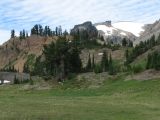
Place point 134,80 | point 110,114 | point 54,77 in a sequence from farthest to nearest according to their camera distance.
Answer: point 54,77, point 134,80, point 110,114

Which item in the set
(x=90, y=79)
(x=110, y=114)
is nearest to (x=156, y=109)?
(x=110, y=114)

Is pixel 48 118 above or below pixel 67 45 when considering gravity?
below

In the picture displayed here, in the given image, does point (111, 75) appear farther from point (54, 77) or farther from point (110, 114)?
point (110, 114)

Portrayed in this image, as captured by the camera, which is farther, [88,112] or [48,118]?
[88,112]

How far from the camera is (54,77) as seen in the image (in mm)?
141375

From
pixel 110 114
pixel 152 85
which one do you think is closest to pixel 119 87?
pixel 152 85

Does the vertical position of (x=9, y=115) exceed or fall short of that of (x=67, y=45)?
it falls short

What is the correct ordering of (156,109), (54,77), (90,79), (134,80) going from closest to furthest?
(156,109) → (134,80) → (90,79) → (54,77)

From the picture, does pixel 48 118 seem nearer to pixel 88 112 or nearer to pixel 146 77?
pixel 88 112

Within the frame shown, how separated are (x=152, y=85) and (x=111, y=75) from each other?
3949 cm

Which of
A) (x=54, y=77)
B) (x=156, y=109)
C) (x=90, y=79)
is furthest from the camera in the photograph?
(x=54, y=77)

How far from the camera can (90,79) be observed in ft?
408

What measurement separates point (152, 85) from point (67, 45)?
6092 cm

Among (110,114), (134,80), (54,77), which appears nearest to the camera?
(110,114)
